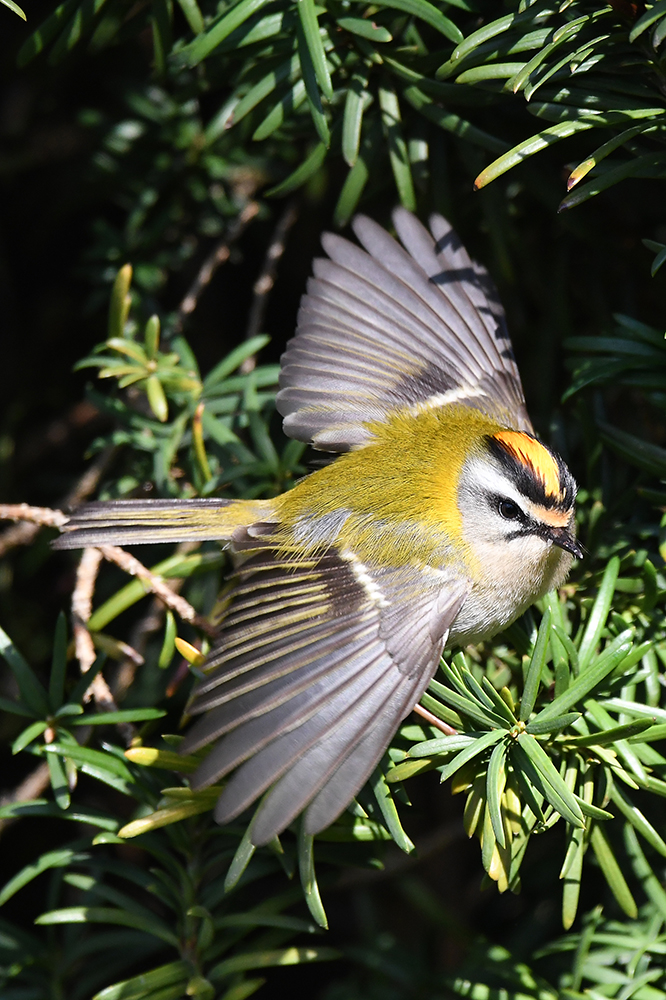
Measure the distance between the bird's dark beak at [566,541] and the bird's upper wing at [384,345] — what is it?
0.99ft

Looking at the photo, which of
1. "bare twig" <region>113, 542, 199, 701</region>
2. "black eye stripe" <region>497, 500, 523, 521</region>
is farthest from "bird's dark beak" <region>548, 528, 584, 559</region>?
"bare twig" <region>113, 542, 199, 701</region>

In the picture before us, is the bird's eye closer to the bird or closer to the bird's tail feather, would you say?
the bird

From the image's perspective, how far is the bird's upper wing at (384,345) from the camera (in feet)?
4.97

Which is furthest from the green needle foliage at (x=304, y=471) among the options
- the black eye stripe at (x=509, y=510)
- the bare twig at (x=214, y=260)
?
the black eye stripe at (x=509, y=510)

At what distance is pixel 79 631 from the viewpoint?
4.27 ft

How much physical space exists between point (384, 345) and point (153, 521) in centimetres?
56

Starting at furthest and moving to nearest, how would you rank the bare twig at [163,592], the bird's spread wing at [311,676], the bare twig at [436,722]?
the bare twig at [163,592] → the bare twig at [436,722] → the bird's spread wing at [311,676]

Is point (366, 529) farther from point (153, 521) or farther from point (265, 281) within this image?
point (265, 281)

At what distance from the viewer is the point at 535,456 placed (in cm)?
136

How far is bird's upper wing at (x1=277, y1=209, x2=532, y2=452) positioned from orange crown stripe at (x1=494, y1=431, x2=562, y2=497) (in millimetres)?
142

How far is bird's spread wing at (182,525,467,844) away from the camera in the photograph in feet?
3.19

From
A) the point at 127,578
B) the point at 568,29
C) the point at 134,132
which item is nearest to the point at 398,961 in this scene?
the point at 127,578

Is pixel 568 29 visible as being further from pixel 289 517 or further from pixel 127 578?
pixel 127 578

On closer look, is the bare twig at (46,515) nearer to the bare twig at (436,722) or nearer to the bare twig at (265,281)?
the bare twig at (265,281)
